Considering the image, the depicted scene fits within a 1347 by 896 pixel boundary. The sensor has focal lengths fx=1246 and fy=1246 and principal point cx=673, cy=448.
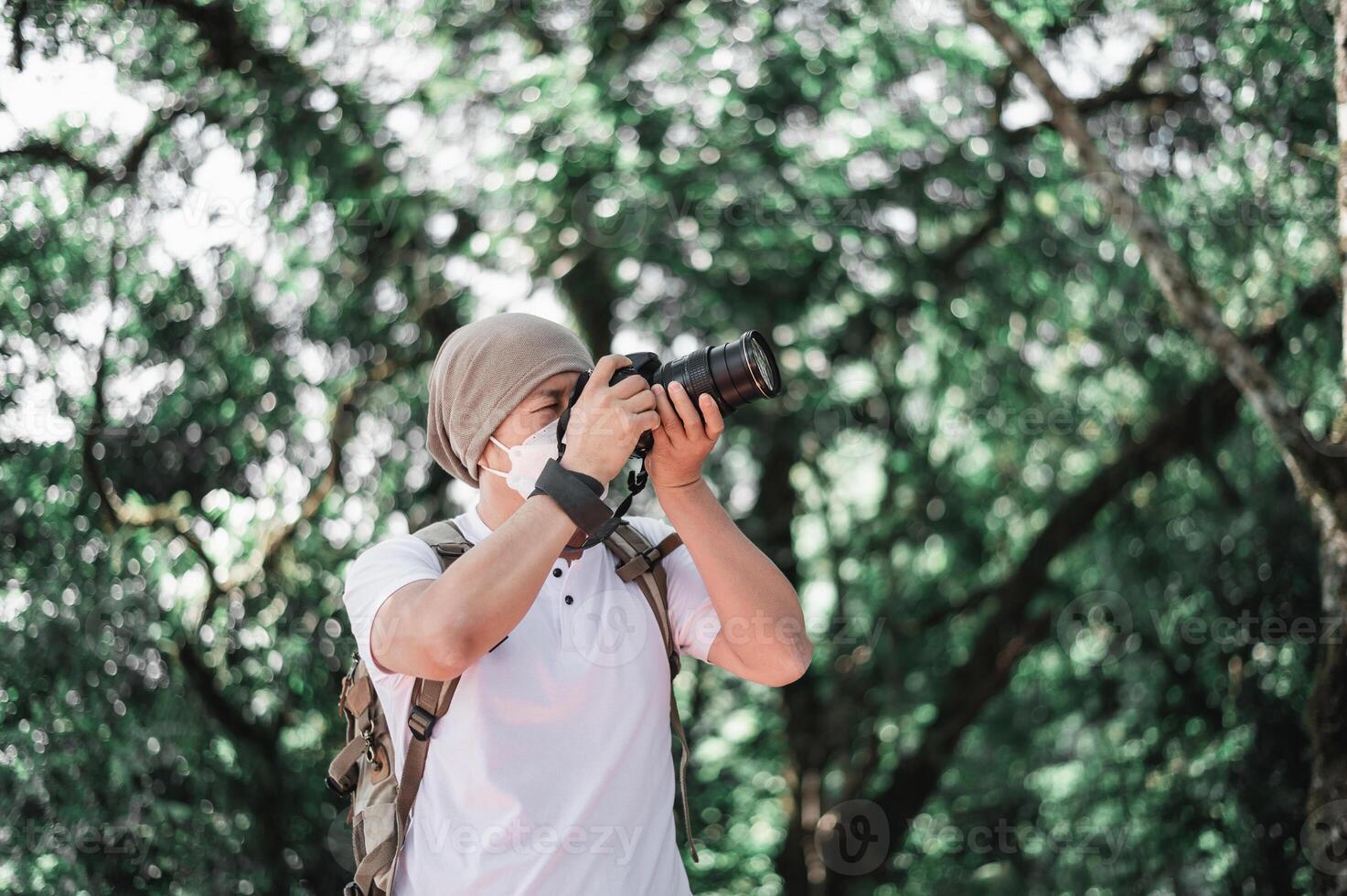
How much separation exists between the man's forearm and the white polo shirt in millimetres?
117

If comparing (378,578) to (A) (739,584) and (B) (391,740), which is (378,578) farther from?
(A) (739,584)

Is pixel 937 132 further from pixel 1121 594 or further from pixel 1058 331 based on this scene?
pixel 1121 594

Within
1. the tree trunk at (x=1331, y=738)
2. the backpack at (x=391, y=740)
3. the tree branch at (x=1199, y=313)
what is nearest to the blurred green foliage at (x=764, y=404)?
the tree branch at (x=1199, y=313)

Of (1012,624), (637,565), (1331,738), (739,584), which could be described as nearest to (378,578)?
(637,565)

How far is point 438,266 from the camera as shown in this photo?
14.4 ft

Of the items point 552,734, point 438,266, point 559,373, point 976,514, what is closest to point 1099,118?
point 976,514

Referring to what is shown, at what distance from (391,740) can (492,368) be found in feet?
1.81

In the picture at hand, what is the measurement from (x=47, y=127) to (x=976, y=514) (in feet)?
11.7

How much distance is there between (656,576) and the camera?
6.19 feet

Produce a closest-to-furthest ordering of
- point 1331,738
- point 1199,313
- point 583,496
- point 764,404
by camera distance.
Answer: point 583,496 < point 1331,738 < point 1199,313 < point 764,404

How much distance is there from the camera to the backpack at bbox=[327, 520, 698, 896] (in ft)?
5.47

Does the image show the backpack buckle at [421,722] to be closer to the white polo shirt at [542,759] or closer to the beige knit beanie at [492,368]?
the white polo shirt at [542,759]

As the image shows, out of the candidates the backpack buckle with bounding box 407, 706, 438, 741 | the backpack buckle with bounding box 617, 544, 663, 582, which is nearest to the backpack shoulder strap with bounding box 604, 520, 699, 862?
the backpack buckle with bounding box 617, 544, 663, 582

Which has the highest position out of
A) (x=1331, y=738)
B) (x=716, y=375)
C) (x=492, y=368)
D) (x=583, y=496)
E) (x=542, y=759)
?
(x=492, y=368)
